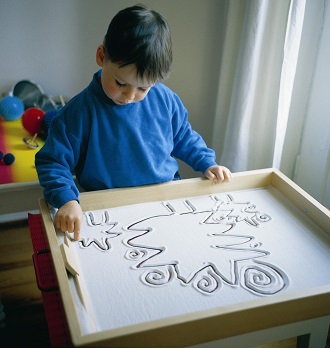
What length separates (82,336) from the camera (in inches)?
24.2

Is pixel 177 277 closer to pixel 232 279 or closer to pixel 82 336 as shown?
pixel 232 279

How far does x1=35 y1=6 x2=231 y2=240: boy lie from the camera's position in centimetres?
87

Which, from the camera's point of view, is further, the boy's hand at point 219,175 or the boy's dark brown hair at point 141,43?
the boy's hand at point 219,175

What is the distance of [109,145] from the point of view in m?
1.05

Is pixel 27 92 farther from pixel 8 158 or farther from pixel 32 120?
pixel 8 158

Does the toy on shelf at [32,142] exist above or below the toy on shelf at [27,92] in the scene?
below

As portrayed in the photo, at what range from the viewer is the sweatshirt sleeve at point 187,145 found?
1148mm

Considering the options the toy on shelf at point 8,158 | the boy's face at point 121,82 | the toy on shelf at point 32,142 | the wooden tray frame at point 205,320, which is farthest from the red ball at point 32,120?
the wooden tray frame at point 205,320

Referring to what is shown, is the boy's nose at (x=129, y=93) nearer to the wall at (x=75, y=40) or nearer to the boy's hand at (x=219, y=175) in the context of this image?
the boy's hand at (x=219, y=175)

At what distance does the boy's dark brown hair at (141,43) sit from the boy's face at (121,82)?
1 centimetres


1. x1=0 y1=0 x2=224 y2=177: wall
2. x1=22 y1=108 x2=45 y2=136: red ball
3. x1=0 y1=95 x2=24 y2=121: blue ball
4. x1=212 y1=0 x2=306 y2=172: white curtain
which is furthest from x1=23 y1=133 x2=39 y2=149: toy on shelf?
x1=212 y1=0 x2=306 y2=172: white curtain

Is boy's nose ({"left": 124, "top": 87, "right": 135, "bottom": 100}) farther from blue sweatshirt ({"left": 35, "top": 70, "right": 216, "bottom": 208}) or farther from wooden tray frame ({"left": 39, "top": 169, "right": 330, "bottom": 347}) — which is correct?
wooden tray frame ({"left": 39, "top": 169, "right": 330, "bottom": 347})

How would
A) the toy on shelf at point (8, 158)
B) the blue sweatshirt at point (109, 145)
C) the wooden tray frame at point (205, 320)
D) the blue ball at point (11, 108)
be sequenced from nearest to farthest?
the wooden tray frame at point (205, 320) < the blue sweatshirt at point (109, 145) < the toy on shelf at point (8, 158) < the blue ball at point (11, 108)

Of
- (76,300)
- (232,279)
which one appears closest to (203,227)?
(232,279)
